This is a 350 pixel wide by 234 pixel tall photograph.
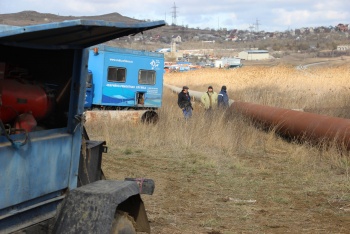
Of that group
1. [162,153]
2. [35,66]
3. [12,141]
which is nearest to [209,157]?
[162,153]

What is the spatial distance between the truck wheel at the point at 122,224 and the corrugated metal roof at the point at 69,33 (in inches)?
48.8

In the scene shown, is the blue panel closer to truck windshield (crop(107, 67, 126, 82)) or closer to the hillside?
truck windshield (crop(107, 67, 126, 82))

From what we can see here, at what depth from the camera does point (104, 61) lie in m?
18.7

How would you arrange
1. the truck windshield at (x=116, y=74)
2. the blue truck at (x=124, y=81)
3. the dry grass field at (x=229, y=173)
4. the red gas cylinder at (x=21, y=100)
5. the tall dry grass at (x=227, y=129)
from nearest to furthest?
the red gas cylinder at (x=21, y=100)
the dry grass field at (x=229, y=173)
the tall dry grass at (x=227, y=129)
the blue truck at (x=124, y=81)
the truck windshield at (x=116, y=74)

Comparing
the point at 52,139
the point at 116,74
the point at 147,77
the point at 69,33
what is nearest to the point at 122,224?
the point at 52,139

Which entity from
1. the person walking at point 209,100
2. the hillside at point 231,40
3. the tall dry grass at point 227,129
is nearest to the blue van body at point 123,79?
the tall dry grass at point 227,129

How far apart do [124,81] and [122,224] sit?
1550cm

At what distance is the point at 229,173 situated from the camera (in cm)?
1076

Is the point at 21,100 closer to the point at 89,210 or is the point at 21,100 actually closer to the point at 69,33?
the point at 69,33

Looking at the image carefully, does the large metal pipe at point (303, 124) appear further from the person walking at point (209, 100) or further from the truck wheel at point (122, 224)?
the truck wheel at point (122, 224)

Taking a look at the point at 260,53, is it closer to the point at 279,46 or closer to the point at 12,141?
the point at 279,46

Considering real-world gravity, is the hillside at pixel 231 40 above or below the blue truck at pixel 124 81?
above

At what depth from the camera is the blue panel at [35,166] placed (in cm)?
342

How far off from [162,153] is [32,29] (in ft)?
32.0
